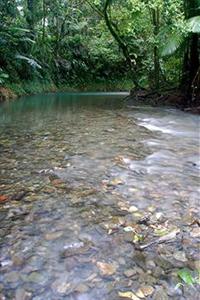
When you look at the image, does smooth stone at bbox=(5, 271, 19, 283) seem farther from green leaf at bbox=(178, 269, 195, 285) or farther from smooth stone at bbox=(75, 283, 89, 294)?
green leaf at bbox=(178, 269, 195, 285)

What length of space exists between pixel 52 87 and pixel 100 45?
625 centimetres

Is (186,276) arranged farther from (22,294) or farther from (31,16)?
(31,16)

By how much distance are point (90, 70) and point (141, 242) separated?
30.3 metres

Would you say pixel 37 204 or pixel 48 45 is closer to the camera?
pixel 37 204

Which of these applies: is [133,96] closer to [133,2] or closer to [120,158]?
[133,2]

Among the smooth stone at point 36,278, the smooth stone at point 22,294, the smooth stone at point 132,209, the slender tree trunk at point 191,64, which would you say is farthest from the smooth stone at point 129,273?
the slender tree trunk at point 191,64

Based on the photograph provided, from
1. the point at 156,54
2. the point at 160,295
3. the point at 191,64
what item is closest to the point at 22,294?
the point at 160,295

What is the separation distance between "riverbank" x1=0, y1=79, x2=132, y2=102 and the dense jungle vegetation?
10cm

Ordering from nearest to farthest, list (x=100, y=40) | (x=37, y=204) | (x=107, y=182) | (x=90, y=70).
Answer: (x=37, y=204) → (x=107, y=182) → (x=100, y=40) → (x=90, y=70)

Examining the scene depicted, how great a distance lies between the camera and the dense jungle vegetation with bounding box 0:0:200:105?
11.5m

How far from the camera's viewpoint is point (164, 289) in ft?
7.68

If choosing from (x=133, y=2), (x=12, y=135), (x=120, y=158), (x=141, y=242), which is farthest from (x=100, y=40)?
(x=141, y=242)

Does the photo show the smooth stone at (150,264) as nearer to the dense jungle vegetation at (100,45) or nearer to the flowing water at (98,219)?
the flowing water at (98,219)

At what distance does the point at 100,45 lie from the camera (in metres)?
30.3
